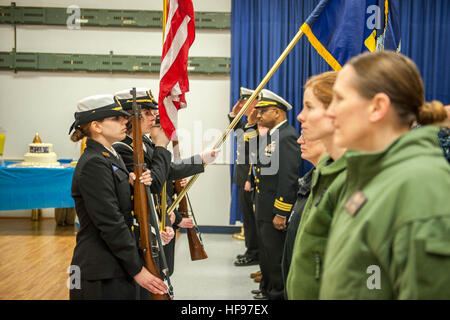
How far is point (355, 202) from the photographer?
0.84m

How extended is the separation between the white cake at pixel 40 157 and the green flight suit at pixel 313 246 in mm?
4901

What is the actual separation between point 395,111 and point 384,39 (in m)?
1.75

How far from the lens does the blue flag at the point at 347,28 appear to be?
2.25m

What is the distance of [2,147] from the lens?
5.91 m

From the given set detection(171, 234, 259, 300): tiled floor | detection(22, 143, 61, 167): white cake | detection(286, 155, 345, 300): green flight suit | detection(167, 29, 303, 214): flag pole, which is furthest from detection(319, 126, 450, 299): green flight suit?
detection(22, 143, 61, 167): white cake

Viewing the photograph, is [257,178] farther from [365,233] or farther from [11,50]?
[11,50]

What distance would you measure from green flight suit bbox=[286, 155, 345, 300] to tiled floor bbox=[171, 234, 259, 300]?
2.47 metres

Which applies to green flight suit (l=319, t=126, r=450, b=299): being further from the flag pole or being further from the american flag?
the american flag

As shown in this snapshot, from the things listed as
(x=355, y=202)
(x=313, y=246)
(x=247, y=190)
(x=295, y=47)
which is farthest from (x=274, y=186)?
(x=295, y=47)

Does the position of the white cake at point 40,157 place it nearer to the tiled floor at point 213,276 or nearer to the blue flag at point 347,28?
the tiled floor at point 213,276

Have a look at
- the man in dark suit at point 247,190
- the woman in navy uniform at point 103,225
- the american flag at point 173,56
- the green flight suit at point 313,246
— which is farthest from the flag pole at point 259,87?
the man in dark suit at point 247,190

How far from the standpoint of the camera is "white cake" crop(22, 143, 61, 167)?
538 cm

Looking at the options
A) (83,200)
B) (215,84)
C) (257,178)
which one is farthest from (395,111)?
(215,84)
